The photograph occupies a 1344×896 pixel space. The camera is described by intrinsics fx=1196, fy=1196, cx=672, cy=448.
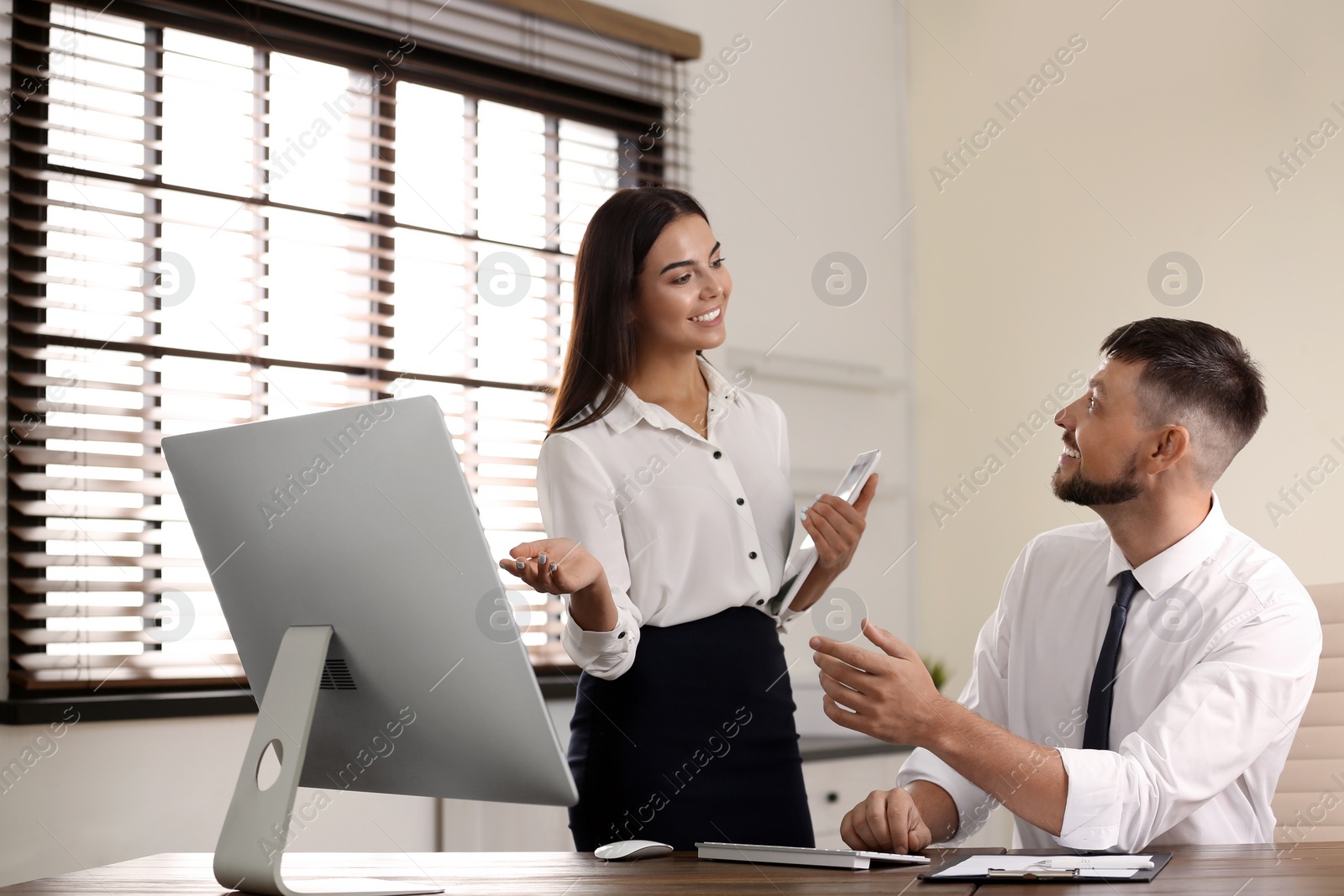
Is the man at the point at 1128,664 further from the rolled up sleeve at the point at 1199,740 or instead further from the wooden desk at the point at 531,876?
the wooden desk at the point at 531,876

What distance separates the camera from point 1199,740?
1.24m

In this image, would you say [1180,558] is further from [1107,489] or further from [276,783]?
[276,783]

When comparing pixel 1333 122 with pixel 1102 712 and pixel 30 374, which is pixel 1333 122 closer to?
pixel 1102 712

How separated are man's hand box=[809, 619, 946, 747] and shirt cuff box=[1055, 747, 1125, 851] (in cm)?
14

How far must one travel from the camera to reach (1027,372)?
3709 mm

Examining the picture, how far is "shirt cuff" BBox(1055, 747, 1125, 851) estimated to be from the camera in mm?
1177

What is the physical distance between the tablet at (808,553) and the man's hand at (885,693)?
1.44ft

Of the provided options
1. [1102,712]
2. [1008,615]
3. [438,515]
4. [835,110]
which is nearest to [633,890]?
[438,515]

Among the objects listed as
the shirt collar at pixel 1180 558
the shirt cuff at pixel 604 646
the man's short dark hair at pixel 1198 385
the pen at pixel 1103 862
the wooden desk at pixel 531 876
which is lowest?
the wooden desk at pixel 531 876

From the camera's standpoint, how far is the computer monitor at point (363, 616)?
3.14 ft

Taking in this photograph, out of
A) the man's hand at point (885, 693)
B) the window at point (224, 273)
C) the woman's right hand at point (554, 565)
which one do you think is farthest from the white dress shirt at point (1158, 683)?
the window at point (224, 273)

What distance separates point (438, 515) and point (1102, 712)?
2.71 ft

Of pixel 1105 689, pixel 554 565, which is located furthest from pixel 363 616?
pixel 1105 689

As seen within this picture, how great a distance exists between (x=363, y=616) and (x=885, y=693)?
1.67 feet
